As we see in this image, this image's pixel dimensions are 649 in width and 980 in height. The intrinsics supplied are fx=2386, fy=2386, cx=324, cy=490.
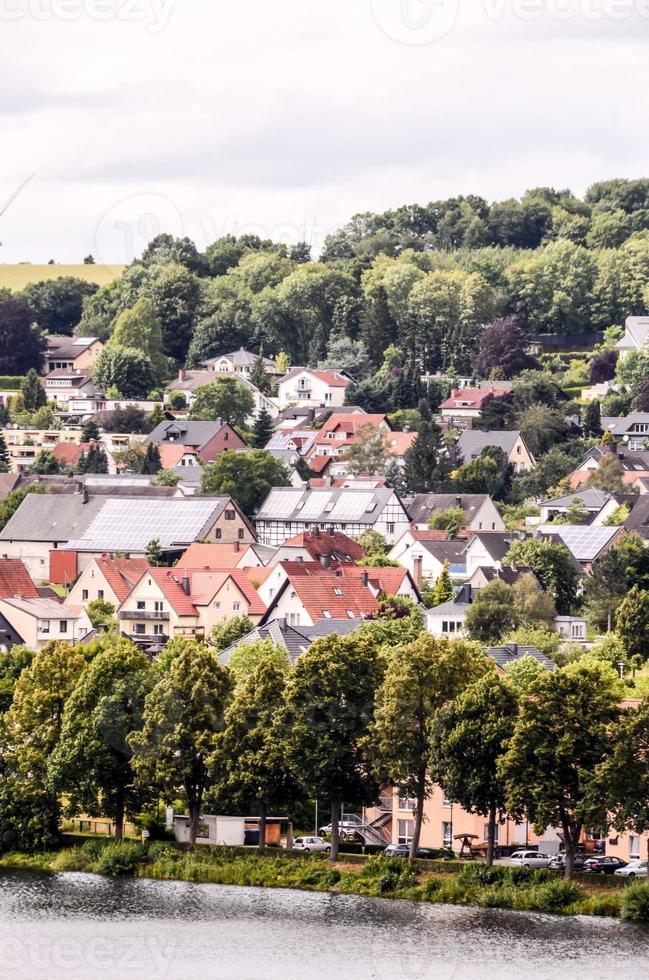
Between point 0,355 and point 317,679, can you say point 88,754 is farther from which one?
point 0,355

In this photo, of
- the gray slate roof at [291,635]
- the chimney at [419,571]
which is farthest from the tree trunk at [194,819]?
the chimney at [419,571]

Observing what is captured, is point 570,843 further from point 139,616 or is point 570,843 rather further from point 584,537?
point 584,537

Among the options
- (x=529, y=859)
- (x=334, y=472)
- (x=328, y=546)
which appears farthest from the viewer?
(x=334, y=472)

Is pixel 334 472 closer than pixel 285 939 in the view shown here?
No

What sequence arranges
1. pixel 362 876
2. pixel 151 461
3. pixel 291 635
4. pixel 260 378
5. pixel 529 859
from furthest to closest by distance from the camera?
pixel 260 378
pixel 151 461
pixel 291 635
pixel 362 876
pixel 529 859

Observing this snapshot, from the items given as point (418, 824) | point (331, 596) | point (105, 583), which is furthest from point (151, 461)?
point (418, 824)

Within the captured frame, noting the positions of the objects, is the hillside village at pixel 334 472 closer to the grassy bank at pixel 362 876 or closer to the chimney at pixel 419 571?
the chimney at pixel 419 571
